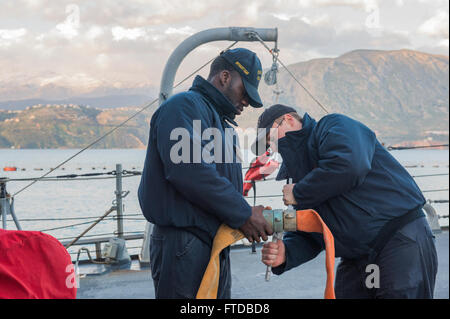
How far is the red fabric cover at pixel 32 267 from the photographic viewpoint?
1204 millimetres

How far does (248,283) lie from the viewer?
15.5 feet

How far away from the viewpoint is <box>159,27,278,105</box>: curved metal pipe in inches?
194

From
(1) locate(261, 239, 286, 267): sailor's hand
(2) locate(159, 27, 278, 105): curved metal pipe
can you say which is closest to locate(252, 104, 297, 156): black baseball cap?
(1) locate(261, 239, 286, 267): sailor's hand

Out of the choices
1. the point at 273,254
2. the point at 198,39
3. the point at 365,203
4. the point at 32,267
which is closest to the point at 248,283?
the point at 198,39

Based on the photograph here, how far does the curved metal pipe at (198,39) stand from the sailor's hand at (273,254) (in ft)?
9.87

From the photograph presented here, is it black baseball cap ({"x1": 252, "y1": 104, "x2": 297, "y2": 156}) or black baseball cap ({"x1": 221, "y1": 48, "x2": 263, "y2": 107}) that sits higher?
black baseball cap ({"x1": 221, "y1": 48, "x2": 263, "y2": 107})

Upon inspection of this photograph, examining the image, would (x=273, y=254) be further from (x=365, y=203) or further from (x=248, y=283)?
(x=248, y=283)

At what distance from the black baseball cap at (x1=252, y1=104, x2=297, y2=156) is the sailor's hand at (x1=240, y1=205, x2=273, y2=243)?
1.94ft

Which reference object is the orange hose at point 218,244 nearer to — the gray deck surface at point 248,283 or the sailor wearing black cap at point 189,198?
the sailor wearing black cap at point 189,198

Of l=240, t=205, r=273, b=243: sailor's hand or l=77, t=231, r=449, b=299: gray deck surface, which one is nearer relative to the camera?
l=240, t=205, r=273, b=243: sailor's hand

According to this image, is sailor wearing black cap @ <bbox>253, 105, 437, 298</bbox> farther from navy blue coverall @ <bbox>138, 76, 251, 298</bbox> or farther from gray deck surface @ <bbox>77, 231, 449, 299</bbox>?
gray deck surface @ <bbox>77, 231, 449, 299</bbox>

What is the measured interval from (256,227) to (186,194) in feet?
1.02

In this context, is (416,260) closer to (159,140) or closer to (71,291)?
(159,140)
